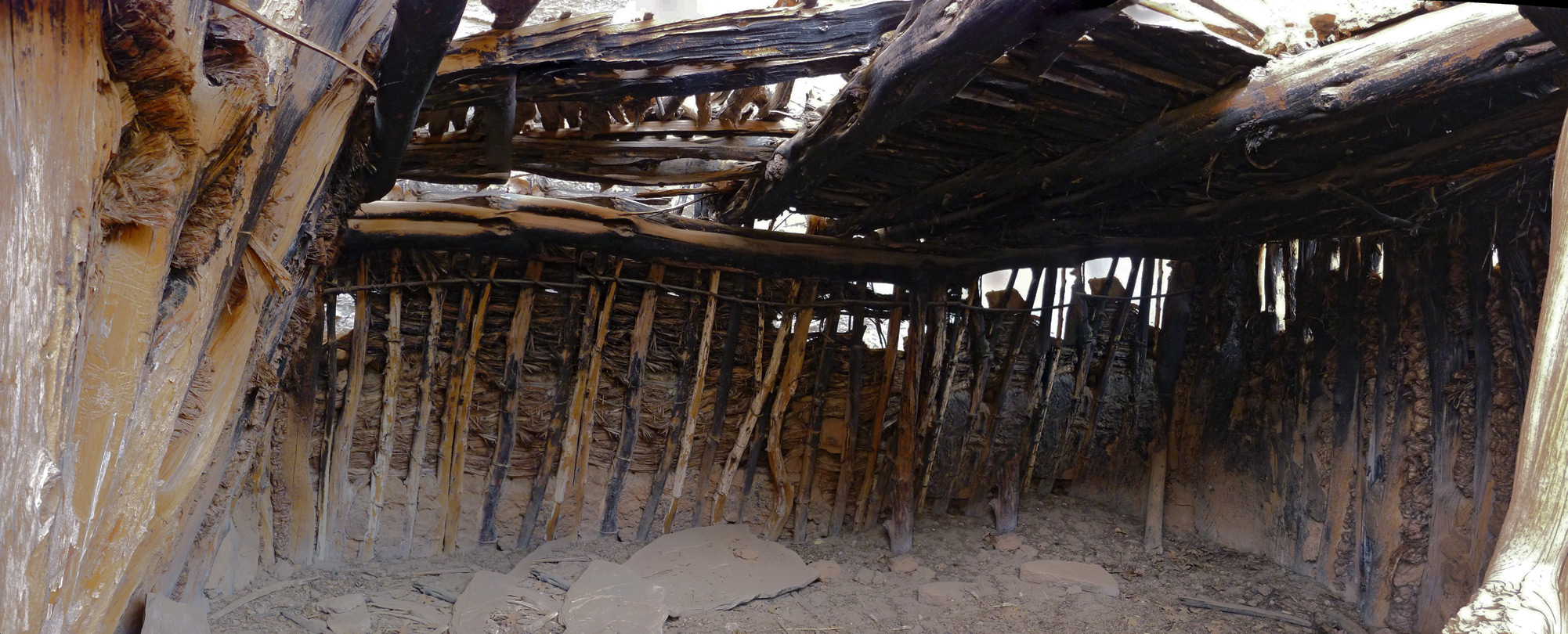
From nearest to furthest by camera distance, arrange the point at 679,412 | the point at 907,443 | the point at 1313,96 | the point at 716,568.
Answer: the point at 1313,96 → the point at 716,568 → the point at 679,412 → the point at 907,443

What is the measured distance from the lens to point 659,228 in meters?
4.18

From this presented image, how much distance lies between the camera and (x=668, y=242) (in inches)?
164

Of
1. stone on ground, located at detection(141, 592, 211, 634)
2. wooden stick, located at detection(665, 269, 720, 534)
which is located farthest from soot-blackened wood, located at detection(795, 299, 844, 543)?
stone on ground, located at detection(141, 592, 211, 634)

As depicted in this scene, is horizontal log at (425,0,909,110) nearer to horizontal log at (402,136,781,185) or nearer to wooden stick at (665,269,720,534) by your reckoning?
horizontal log at (402,136,781,185)

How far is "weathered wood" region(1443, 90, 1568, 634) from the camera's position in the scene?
2.80 feet

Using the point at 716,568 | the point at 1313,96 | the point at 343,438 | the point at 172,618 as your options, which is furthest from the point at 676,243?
the point at 1313,96

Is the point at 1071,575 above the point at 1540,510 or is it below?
below

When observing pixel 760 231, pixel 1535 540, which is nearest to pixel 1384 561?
pixel 760 231

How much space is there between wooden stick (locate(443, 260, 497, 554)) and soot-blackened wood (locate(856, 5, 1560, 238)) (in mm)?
2355

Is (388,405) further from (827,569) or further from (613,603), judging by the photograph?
(827,569)

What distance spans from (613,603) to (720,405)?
3.76 feet

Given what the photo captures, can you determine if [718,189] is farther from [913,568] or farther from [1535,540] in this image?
[1535,540]

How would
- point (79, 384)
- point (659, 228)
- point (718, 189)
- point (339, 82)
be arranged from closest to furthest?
point (79, 384) → point (339, 82) → point (659, 228) → point (718, 189)

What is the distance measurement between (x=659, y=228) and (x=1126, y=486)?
2887 mm
